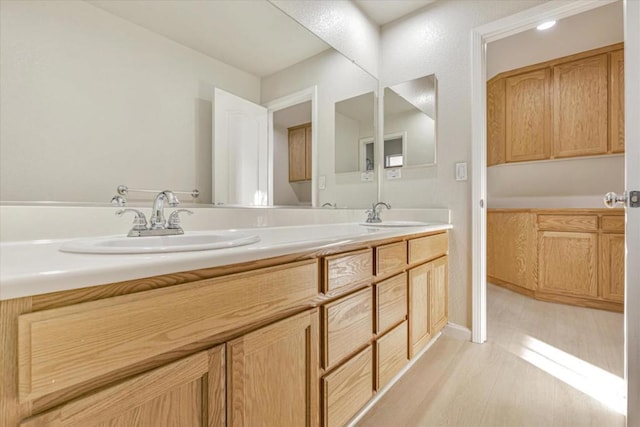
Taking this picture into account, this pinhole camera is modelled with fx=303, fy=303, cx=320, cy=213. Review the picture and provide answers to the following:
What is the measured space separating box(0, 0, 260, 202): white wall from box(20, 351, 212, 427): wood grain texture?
0.65m

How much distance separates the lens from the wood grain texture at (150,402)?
0.47 meters

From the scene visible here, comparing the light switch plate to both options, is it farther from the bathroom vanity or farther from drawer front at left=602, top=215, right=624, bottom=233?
drawer front at left=602, top=215, right=624, bottom=233

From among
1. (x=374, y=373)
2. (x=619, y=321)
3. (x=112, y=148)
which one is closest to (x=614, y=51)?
(x=619, y=321)

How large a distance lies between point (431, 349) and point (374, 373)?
0.83 m

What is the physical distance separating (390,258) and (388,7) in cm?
194

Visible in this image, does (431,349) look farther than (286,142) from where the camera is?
Yes

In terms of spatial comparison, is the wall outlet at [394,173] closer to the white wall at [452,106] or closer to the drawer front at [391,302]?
the white wall at [452,106]

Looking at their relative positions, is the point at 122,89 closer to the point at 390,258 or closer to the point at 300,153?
the point at 300,153

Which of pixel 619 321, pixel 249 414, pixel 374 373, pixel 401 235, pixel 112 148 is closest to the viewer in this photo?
pixel 249 414

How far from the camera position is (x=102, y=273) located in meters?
0.48

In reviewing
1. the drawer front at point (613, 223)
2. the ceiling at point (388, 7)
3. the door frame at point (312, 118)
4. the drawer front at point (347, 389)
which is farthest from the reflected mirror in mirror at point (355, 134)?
the drawer front at point (613, 223)

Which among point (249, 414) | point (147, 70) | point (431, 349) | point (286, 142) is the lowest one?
point (431, 349)

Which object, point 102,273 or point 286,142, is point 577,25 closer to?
point 286,142

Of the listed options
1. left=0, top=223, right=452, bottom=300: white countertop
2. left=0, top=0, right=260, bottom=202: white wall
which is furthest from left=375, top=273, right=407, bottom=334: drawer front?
left=0, top=0, right=260, bottom=202: white wall
